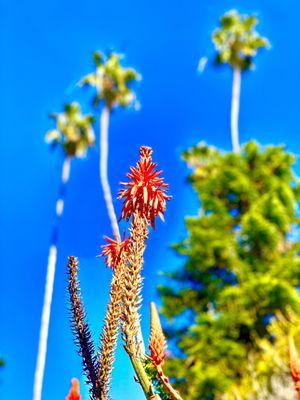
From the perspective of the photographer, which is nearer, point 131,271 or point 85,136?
point 131,271

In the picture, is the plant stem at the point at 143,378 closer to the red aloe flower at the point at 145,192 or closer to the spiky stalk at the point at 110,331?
the spiky stalk at the point at 110,331

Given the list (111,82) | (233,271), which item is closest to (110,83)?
(111,82)

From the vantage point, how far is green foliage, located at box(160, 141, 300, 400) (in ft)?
51.6

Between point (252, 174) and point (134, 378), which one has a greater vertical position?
point (252, 174)

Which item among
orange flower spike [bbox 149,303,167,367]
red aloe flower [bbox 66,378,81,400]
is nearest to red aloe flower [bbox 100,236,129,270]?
orange flower spike [bbox 149,303,167,367]

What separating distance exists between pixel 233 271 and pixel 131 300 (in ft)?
50.7

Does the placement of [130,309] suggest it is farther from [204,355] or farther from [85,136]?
[85,136]

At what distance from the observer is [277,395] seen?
10.6 ft

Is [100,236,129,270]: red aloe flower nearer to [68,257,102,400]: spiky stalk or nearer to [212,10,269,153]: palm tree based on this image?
[68,257,102,400]: spiky stalk

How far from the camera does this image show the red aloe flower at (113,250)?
2.91 m

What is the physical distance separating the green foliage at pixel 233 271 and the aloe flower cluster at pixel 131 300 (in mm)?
11201

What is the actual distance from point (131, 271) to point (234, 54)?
29969 mm

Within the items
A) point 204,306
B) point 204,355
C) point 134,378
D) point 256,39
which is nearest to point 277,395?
point 134,378

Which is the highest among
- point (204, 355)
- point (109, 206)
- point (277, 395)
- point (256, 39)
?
point (256, 39)
